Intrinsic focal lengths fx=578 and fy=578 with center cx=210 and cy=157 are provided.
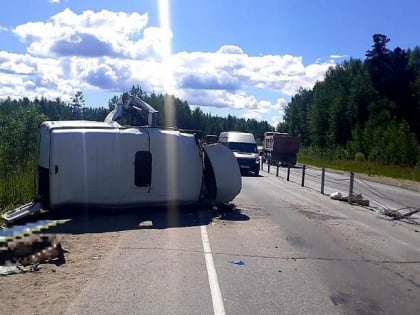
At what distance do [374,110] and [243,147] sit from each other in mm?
49623

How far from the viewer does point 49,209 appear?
1377cm

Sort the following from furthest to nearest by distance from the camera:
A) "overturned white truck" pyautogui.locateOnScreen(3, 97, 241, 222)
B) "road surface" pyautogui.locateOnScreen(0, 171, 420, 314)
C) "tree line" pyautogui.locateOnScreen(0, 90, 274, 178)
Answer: "tree line" pyautogui.locateOnScreen(0, 90, 274, 178) < "overturned white truck" pyautogui.locateOnScreen(3, 97, 241, 222) < "road surface" pyautogui.locateOnScreen(0, 171, 420, 314)

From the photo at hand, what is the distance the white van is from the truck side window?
20.5 m

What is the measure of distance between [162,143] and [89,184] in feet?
7.28

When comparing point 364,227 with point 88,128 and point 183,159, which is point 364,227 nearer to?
point 183,159

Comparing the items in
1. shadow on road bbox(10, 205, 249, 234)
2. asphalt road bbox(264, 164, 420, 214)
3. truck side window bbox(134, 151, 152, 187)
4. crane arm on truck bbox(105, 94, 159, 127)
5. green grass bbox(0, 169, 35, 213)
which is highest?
crane arm on truck bbox(105, 94, 159, 127)

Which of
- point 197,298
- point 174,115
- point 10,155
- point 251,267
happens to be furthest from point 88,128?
point 174,115

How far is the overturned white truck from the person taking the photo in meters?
13.7

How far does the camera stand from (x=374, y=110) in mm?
82438

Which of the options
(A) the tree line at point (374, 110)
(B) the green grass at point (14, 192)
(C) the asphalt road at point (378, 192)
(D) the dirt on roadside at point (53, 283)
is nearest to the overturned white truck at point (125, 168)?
(B) the green grass at point (14, 192)

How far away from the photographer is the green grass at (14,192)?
1522 centimetres

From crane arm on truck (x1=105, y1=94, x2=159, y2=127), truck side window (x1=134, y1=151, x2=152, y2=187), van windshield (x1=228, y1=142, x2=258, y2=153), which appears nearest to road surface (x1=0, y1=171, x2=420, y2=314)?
truck side window (x1=134, y1=151, x2=152, y2=187)

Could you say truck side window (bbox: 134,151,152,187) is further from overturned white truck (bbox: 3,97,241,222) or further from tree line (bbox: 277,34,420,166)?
tree line (bbox: 277,34,420,166)

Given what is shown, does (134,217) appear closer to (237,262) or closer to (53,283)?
(237,262)
